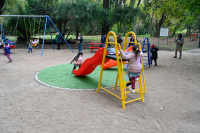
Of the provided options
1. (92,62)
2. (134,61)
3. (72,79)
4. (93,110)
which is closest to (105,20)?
(72,79)

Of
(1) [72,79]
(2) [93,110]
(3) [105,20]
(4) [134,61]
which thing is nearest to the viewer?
(2) [93,110]

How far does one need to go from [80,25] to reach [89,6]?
181 centimetres

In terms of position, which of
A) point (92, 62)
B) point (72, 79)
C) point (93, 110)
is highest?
point (92, 62)

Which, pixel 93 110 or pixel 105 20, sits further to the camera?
pixel 105 20

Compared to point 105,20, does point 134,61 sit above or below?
below

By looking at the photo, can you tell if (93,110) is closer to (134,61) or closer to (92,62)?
(134,61)

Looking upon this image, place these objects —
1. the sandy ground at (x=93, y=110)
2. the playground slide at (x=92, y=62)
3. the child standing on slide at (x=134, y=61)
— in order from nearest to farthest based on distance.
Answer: the sandy ground at (x=93, y=110), the child standing on slide at (x=134, y=61), the playground slide at (x=92, y=62)

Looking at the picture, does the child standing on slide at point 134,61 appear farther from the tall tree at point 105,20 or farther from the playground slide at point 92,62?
the tall tree at point 105,20

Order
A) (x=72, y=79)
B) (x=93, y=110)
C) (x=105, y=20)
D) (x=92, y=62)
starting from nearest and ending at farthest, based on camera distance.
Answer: (x=93, y=110)
(x=92, y=62)
(x=72, y=79)
(x=105, y=20)

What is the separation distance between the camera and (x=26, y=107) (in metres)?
3.93

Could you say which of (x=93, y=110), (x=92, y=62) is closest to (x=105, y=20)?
(x=92, y=62)

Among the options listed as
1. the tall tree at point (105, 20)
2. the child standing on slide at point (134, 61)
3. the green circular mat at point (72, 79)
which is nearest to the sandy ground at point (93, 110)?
the green circular mat at point (72, 79)

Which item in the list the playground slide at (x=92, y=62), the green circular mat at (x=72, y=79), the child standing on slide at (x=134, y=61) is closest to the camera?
the child standing on slide at (x=134, y=61)

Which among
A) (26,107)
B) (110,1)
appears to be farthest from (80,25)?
(26,107)
